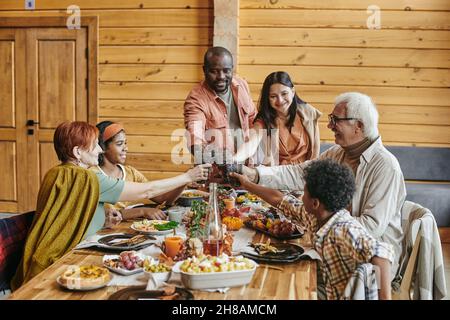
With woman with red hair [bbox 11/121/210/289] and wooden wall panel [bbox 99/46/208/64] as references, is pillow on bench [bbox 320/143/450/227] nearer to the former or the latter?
wooden wall panel [bbox 99/46/208/64]

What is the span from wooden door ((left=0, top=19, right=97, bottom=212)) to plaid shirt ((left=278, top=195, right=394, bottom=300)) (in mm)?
3998

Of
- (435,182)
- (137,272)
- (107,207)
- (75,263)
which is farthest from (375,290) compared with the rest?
(435,182)

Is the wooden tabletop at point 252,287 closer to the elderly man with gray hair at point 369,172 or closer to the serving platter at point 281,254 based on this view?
the serving platter at point 281,254

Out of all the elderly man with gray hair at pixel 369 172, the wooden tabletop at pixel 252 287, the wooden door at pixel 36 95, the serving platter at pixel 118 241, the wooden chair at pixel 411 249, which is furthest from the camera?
the wooden door at pixel 36 95

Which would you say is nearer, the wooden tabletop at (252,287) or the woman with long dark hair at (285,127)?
the wooden tabletop at (252,287)

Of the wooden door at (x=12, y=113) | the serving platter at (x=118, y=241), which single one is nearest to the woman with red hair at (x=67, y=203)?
the serving platter at (x=118, y=241)

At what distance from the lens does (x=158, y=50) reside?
5.21m

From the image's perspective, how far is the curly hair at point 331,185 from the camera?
Result: 181 centimetres

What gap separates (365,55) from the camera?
4.94 meters

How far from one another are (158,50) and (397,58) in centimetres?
224

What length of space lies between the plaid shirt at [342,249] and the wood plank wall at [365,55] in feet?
11.0

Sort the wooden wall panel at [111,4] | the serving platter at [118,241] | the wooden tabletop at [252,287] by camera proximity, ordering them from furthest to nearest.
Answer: the wooden wall panel at [111,4]
the serving platter at [118,241]
the wooden tabletop at [252,287]

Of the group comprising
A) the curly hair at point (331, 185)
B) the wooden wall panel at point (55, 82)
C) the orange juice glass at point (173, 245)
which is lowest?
the orange juice glass at point (173, 245)

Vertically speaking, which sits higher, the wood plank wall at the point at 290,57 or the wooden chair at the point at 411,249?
the wood plank wall at the point at 290,57
